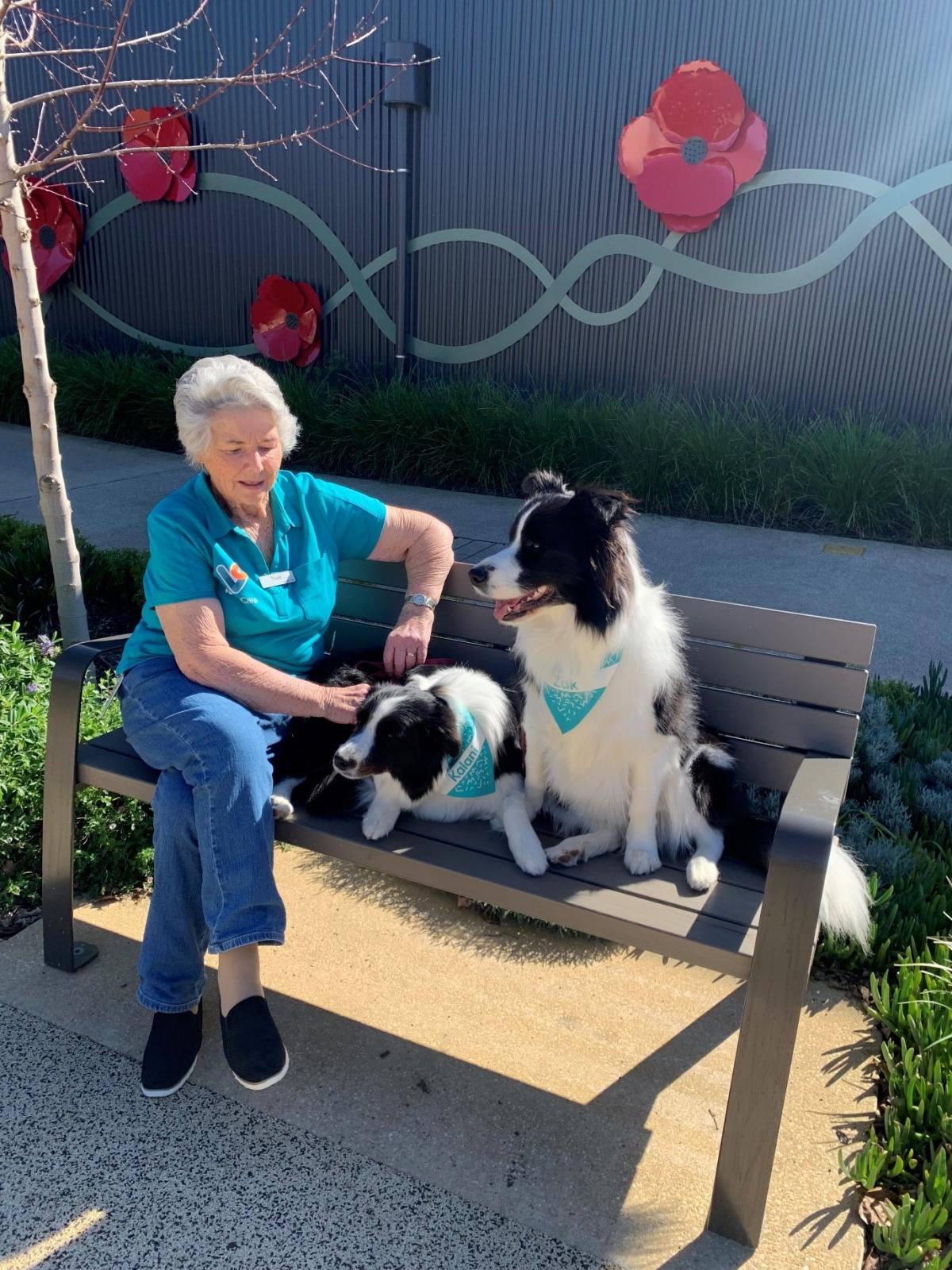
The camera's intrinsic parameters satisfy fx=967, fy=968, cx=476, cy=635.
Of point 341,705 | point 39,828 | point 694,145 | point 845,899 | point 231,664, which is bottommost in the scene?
point 39,828

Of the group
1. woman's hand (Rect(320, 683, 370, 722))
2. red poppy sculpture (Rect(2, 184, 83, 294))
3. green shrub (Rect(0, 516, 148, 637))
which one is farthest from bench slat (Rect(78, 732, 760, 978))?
red poppy sculpture (Rect(2, 184, 83, 294))

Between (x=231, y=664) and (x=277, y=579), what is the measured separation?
34 centimetres

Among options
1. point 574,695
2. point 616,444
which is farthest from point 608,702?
point 616,444

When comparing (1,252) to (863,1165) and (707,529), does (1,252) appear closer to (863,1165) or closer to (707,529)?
(707,529)

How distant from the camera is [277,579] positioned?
284 centimetres

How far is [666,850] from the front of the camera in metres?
2.55

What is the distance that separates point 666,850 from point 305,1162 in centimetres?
115

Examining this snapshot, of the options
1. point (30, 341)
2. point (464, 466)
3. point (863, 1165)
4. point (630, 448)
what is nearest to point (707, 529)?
point (630, 448)

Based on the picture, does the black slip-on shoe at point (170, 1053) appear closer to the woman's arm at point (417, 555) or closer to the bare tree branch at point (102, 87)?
the woman's arm at point (417, 555)

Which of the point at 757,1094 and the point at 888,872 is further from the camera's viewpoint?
the point at 888,872

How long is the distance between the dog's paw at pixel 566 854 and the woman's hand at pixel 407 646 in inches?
31.0

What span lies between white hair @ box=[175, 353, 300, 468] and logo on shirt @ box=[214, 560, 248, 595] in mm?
327

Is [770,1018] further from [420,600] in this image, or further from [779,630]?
[420,600]

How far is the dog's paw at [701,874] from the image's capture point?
2324 mm
